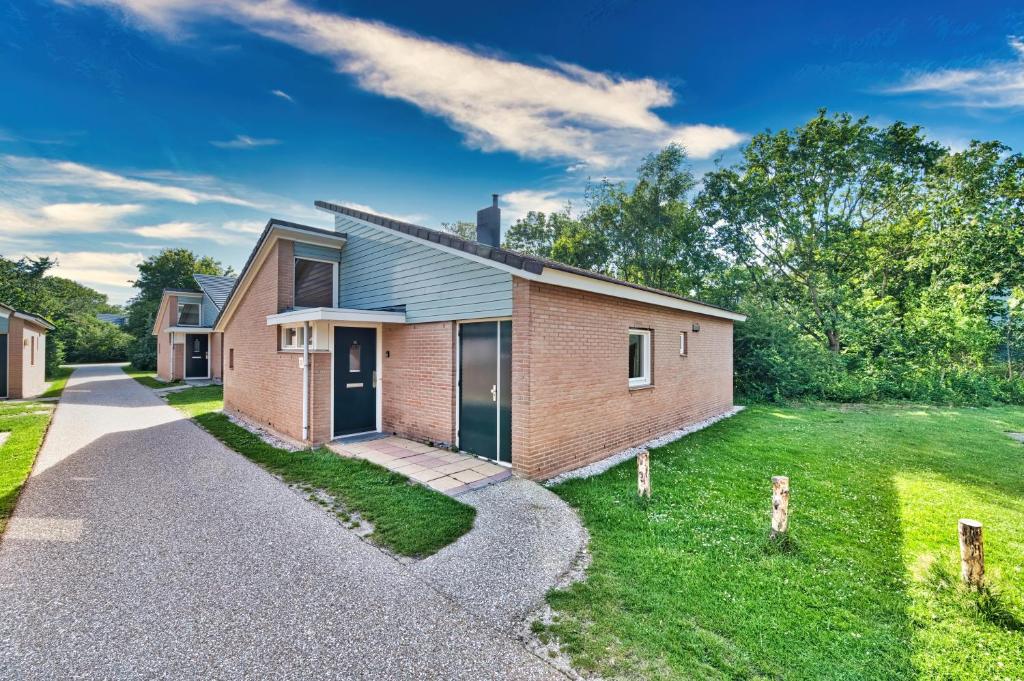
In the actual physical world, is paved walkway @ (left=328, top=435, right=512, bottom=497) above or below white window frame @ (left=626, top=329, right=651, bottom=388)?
below

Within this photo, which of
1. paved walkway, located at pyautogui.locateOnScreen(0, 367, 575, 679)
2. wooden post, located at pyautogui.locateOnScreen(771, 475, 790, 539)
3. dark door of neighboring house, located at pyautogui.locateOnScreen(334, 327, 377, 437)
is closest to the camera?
paved walkway, located at pyautogui.locateOnScreen(0, 367, 575, 679)

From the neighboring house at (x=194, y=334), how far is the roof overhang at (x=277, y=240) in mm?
13528

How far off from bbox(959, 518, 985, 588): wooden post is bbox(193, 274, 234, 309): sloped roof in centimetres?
2537

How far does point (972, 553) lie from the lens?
3.26m

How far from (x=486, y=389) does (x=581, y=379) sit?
1.57 meters

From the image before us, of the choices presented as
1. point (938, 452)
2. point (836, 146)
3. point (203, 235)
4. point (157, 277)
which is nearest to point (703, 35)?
point (938, 452)

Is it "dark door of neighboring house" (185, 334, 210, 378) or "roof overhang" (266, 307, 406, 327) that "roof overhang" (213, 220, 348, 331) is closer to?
"roof overhang" (266, 307, 406, 327)

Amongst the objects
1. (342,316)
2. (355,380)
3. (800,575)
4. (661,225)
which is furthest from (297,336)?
(661,225)

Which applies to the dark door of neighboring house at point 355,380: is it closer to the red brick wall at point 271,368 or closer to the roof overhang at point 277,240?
the red brick wall at point 271,368

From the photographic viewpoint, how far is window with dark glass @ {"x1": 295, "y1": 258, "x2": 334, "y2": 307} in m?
9.62

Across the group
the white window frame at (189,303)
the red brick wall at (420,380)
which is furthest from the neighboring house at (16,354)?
the red brick wall at (420,380)

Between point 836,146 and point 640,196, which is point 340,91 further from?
point 836,146

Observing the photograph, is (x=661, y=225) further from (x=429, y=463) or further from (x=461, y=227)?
(x=429, y=463)

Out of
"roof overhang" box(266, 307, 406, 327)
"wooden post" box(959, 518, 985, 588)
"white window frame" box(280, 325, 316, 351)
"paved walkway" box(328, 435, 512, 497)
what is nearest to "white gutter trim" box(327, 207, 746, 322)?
"roof overhang" box(266, 307, 406, 327)
